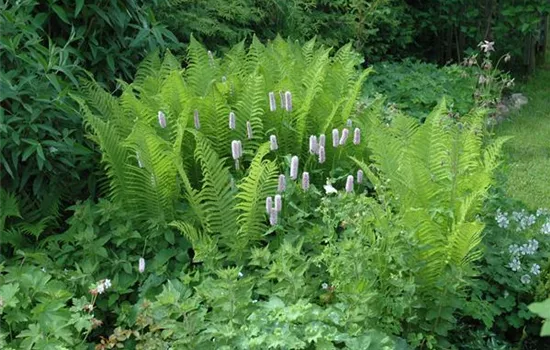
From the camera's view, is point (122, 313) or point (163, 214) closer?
point (122, 313)

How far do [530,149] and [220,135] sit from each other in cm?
324

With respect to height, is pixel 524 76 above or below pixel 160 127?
below

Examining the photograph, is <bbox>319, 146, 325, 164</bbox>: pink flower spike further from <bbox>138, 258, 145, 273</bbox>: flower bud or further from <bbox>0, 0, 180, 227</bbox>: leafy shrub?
<bbox>0, 0, 180, 227</bbox>: leafy shrub

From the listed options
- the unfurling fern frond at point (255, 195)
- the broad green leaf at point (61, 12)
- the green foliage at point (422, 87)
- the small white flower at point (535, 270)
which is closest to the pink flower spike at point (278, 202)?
the unfurling fern frond at point (255, 195)

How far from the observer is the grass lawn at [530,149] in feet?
18.0

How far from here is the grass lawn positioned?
18.0ft

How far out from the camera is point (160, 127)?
404 centimetres

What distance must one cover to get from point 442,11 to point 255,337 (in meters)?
6.24

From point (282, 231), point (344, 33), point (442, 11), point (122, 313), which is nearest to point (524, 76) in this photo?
point (442, 11)

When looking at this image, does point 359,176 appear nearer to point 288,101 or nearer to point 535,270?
point 288,101

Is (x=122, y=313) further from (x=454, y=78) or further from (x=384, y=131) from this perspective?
(x=454, y=78)

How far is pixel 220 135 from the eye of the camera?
399cm

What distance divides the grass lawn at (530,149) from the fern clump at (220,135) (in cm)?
127

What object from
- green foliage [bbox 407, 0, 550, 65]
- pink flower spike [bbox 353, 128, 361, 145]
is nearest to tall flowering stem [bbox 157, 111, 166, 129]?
pink flower spike [bbox 353, 128, 361, 145]
